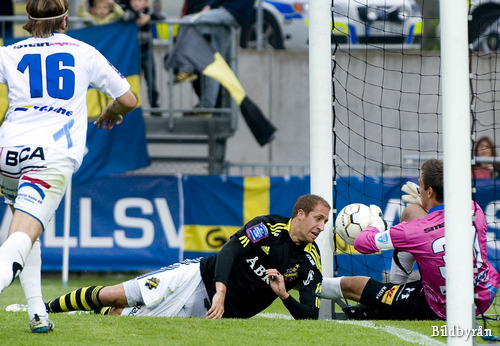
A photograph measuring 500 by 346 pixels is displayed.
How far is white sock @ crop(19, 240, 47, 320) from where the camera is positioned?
4.73 meters

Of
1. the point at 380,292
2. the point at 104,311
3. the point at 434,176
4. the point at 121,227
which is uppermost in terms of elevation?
the point at 434,176

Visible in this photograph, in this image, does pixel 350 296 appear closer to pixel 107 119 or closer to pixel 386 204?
pixel 107 119

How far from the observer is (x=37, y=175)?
4.44m

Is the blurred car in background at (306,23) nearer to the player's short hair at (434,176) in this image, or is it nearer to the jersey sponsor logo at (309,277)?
the player's short hair at (434,176)

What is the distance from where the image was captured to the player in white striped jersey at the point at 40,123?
4.42 m

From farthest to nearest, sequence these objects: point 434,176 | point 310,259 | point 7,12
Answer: point 7,12 < point 310,259 < point 434,176

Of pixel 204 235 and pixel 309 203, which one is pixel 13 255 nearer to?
pixel 309 203

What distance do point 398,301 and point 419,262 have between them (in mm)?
544

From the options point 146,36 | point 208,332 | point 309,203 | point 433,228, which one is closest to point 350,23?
point 146,36

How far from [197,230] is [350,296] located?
5.20 m

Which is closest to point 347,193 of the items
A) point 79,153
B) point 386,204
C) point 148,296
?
point 386,204

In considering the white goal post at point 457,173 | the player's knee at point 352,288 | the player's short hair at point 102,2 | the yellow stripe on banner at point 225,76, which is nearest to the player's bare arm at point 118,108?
the white goal post at point 457,173

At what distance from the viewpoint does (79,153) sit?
15.2 feet

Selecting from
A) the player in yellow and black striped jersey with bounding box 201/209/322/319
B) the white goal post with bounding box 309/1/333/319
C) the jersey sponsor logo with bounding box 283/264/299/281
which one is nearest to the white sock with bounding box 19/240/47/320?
the player in yellow and black striped jersey with bounding box 201/209/322/319
